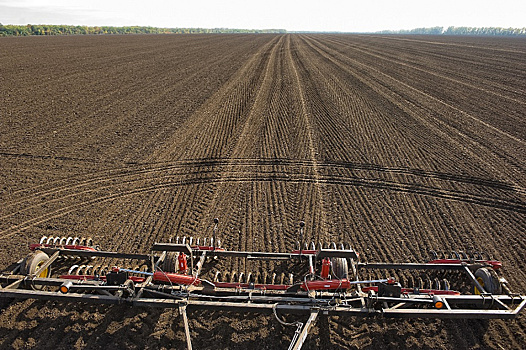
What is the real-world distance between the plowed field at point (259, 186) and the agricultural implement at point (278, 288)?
1.55 feet

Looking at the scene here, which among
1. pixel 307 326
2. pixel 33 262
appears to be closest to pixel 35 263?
pixel 33 262

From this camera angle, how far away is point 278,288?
510cm

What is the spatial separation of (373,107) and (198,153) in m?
9.85

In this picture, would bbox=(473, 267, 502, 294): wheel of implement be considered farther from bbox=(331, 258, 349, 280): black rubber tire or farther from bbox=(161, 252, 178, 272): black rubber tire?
bbox=(161, 252, 178, 272): black rubber tire

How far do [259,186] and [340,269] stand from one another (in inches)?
161

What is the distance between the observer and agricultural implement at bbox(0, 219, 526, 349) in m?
4.30

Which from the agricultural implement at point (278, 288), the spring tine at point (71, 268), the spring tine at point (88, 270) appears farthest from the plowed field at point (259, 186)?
the spring tine at point (88, 270)

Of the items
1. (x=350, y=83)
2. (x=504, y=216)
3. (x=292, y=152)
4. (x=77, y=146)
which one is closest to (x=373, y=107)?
(x=350, y=83)

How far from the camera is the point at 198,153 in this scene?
35.8ft

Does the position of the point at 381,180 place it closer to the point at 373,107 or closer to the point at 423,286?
the point at 423,286

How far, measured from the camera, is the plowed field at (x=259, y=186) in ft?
15.8

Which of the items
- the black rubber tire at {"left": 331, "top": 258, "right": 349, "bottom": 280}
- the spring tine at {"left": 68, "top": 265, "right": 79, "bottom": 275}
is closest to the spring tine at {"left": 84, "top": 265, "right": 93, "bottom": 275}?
the spring tine at {"left": 68, "top": 265, "right": 79, "bottom": 275}

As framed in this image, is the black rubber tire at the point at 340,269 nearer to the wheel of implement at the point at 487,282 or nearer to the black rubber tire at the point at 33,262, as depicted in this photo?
the wheel of implement at the point at 487,282

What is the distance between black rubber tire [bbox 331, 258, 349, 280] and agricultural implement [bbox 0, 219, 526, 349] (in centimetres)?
2
